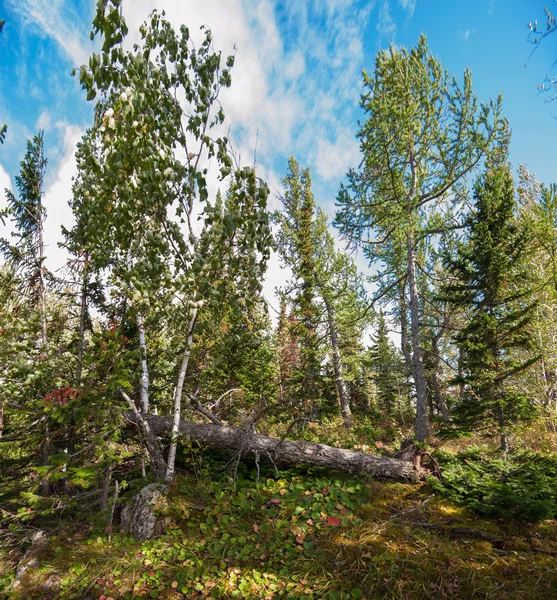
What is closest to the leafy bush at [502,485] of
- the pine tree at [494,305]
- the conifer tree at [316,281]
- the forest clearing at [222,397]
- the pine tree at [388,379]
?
the forest clearing at [222,397]

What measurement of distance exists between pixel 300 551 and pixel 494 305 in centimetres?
736

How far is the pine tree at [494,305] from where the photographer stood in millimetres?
7203

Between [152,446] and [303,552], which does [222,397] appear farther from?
[303,552]

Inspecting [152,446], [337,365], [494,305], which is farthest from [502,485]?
[337,365]

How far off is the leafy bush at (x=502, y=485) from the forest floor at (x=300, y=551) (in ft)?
0.52

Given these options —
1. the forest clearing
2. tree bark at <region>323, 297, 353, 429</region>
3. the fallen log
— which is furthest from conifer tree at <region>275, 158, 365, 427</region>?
the fallen log

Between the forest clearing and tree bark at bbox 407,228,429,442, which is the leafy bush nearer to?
the forest clearing

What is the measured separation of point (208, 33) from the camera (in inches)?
147

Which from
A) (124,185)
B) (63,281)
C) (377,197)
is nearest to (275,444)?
(124,185)

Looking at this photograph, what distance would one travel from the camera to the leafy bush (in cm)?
403

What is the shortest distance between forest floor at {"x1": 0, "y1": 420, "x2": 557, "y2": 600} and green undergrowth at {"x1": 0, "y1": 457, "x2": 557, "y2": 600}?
0.05ft

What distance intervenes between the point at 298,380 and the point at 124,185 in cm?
1158

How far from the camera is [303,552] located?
3844 mm

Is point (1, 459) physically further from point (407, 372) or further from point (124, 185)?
point (407, 372)
